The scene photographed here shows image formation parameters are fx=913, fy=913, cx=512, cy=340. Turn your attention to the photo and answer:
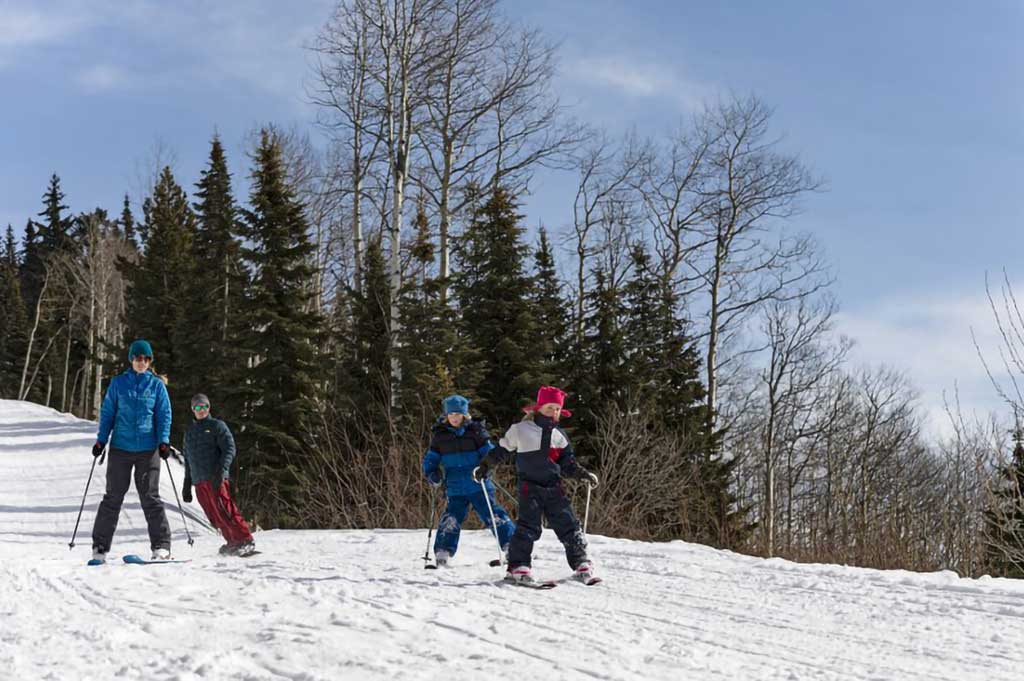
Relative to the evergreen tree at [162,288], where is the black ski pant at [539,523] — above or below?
below

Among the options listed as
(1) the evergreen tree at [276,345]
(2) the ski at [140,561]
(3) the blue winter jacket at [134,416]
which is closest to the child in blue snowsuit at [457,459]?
(2) the ski at [140,561]

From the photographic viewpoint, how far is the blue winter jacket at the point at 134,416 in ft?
26.7

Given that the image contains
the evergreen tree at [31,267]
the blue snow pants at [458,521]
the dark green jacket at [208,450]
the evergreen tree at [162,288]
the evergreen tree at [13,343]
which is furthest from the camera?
the evergreen tree at [31,267]

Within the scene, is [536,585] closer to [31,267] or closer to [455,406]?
[455,406]

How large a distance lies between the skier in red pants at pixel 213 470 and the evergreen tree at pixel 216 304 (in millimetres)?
13802

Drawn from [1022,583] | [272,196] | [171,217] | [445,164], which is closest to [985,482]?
[1022,583]

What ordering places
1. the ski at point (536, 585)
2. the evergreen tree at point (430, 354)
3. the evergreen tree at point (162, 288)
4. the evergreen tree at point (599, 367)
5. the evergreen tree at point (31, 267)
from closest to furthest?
the ski at point (536, 585) → the evergreen tree at point (430, 354) → the evergreen tree at point (599, 367) → the evergreen tree at point (162, 288) → the evergreen tree at point (31, 267)

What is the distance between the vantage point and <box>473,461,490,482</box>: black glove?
7.78 m

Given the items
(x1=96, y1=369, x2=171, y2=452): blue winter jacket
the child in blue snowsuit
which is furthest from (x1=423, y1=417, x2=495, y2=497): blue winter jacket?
(x1=96, y1=369, x2=171, y2=452): blue winter jacket

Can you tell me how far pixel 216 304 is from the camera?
29172 millimetres

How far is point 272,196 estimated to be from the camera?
984 inches

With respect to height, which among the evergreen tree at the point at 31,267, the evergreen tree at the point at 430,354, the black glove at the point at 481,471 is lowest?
the black glove at the point at 481,471

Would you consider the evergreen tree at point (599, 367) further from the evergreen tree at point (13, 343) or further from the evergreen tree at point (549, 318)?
the evergreen tree at point (13, 343)

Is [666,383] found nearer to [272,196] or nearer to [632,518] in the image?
[632,518]
